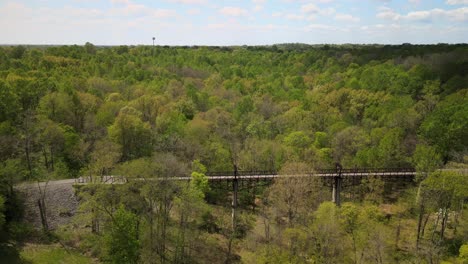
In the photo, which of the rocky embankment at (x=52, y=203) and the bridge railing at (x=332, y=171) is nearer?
the rocky embankment at (x=52, y=203)

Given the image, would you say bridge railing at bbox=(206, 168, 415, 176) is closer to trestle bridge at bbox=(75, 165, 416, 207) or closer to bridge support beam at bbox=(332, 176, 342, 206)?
trestle bridge at bbox=(75, 165, 416, 207)

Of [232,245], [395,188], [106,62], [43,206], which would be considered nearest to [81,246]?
[43,206]

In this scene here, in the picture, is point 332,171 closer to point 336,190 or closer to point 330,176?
point 330,176

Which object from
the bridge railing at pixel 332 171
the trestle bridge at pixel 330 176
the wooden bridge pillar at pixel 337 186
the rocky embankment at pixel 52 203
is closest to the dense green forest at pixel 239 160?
the rocky embankment at pixel 52 203

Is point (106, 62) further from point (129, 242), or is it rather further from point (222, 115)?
point (129, 242)

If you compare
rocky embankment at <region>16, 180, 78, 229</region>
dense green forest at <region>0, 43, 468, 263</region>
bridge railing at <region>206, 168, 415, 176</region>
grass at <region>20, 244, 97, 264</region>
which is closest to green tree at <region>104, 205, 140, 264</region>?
dense green forest at <region>0, 43, 468, 263</region>

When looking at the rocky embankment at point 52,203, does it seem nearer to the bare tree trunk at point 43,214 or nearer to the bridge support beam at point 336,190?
the bare tree trunk at point 43,214
